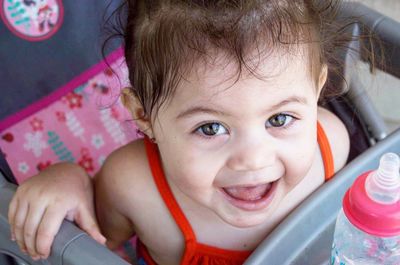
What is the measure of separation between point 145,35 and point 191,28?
81 millimetres

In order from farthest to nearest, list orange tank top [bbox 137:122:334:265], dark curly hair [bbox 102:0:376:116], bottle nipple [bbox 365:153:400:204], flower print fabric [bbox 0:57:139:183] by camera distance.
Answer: flower print fabric [bbox 0:57:139:183]
orange tank top [bbox 137:122:334:265]
dark curly hair [bbox 102:0:376:116]
bottle nipple [bbox 365:153:400:204]

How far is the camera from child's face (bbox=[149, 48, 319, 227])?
2.50 ft

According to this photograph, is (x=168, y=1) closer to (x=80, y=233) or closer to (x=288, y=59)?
(x=288, y=59)

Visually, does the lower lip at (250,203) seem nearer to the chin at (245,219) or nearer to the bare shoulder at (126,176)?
the chin at (245,219)

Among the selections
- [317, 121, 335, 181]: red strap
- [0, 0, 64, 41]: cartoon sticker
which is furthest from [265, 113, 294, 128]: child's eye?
[0, 0, 64, 41]: cartoon sticker

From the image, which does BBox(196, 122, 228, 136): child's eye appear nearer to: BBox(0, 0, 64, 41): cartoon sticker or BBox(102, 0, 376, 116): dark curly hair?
BBox(102, 0, 376, 116): dark curly hair

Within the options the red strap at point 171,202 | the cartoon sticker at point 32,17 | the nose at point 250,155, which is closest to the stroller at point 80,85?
the cartoon sticker at point 32,17

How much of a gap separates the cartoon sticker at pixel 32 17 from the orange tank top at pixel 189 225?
0.89 feet

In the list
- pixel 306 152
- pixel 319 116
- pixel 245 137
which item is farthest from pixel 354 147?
pixel 245 137

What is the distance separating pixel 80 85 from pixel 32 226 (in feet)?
1.33

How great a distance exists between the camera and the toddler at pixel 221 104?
29.6 inches

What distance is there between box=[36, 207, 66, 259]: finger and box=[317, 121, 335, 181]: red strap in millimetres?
425

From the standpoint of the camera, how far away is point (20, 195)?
0.85m

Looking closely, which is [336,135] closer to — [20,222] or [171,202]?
[171,202]
